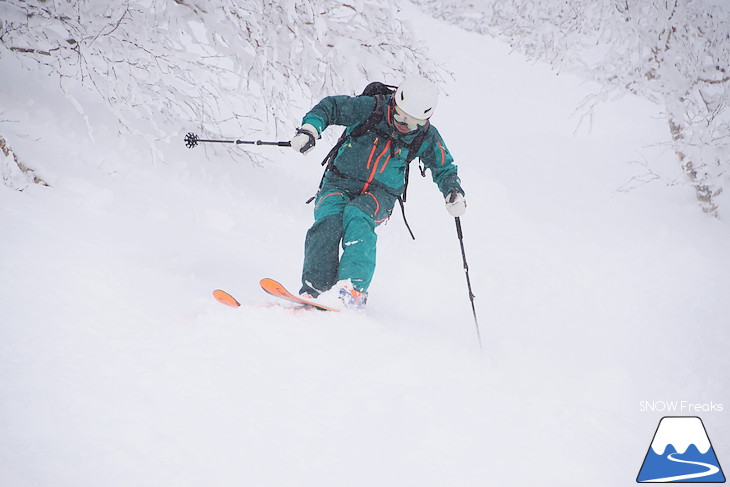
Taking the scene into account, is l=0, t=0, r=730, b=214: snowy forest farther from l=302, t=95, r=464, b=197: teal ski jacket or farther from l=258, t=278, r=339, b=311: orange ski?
l=258, t=278, r=339, b=311: orange ski

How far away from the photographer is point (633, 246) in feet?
19.2

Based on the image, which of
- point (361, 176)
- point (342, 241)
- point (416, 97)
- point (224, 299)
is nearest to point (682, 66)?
point (416, 97)

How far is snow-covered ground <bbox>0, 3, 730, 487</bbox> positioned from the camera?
5.69 ft

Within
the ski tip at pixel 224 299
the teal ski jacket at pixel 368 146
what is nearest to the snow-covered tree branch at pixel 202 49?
the teal ski jacket at pixel 368 146

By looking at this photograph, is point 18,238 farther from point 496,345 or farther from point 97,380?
point 496,345

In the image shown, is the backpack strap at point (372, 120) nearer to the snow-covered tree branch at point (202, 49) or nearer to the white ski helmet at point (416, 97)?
the white ski helmet at point (416, 97)

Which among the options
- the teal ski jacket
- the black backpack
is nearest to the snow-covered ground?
the teal ski jacket

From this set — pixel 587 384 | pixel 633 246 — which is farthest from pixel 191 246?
pixel 633 246

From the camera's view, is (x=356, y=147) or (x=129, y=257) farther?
(x=356, y=147)

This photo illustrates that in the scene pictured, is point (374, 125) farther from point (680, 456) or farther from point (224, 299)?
point (680, 456)

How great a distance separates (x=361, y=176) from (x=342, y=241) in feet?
2.04

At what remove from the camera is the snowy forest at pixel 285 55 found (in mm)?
4457

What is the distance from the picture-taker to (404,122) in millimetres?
3473

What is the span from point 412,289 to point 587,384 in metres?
2.11
